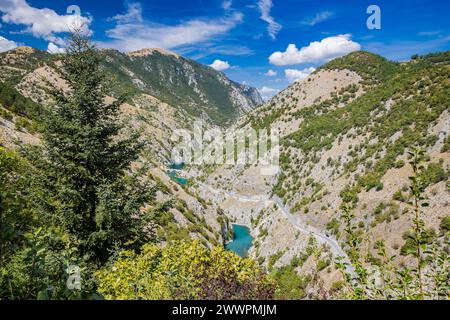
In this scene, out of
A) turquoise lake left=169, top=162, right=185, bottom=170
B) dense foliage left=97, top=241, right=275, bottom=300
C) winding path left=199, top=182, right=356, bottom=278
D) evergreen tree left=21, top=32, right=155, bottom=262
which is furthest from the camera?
turquoise lake left=169, top=162, right=185, bottom=170

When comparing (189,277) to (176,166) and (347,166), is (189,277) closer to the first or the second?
(347,166)

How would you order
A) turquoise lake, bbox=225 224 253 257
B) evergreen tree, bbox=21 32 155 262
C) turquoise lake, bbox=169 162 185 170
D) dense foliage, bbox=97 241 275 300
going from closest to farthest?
dense foliage, bbox=97 241 275 300, evergreen tree, bbox=21 32 155 262, turquoise lake, bbox=225 224 253 257, turquoise lake, bbox=169 162 185 170

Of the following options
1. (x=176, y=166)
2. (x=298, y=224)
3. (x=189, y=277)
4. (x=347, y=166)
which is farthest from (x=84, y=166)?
(x=176, y=166)

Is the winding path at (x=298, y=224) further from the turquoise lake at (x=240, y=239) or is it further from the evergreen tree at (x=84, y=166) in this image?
the evergreen tree at (x=84, y=166)

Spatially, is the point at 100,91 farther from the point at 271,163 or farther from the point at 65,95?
the point at 271,163

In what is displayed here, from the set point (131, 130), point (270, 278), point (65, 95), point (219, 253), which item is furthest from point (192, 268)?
point (65, 95)

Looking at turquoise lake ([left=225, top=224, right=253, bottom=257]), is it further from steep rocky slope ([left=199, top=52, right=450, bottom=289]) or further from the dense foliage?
the dense foliage

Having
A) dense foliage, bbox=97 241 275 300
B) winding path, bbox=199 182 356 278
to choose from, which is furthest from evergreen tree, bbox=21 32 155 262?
winding path, bbox=199 182 356 278
